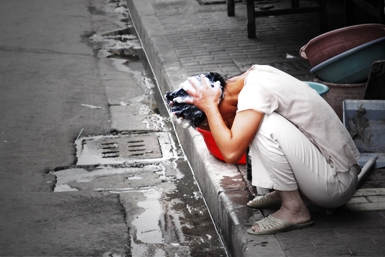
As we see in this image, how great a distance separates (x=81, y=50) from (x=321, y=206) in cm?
583

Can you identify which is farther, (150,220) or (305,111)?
(150,220)

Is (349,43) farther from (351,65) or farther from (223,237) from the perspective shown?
(223,237)

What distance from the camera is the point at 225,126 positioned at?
Answer: 3.76 metres

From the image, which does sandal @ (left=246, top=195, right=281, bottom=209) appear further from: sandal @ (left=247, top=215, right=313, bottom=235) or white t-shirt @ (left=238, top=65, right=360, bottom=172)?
white t-shirt @ (left=238, top=65, right=360, bottom=172)

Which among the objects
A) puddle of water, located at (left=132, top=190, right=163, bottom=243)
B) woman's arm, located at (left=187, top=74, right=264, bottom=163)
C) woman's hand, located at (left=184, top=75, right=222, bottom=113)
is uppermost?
woman's hand, located at (left=184, top=75, right=222, bottom=113)

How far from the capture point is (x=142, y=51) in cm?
930

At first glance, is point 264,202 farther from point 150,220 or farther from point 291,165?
point 150,220

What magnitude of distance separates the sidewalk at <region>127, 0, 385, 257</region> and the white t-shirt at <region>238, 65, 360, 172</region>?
1.27ft

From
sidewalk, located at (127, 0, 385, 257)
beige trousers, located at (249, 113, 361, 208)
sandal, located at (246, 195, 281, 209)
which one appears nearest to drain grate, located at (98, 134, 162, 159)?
sidewalk, located at (127, 0, 385, 257)

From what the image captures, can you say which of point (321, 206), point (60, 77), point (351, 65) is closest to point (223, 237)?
point (321, 206)

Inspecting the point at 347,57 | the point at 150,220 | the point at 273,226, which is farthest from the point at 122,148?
the point at 273,226

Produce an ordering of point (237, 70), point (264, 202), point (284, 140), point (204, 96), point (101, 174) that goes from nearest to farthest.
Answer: point (284, 140) → point (204, 96) → point (264, 202) → point (101, 174) → point (237, 70)

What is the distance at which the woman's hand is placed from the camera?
150 inches

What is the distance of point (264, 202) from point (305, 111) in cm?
64
